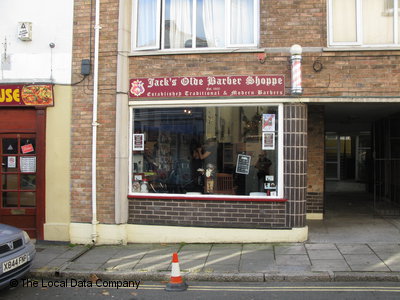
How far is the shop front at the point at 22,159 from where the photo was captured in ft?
29.0

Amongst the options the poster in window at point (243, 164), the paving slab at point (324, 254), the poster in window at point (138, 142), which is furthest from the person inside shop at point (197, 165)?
the paving slab at point (324, 254)

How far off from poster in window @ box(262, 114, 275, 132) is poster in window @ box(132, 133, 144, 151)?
2.78 meters

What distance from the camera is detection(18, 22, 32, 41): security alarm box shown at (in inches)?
348

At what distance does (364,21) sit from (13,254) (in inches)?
317

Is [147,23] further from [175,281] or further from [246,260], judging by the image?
[175,281]

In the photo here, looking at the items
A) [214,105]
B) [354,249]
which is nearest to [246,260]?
[354,249]

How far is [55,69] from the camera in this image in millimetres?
8883

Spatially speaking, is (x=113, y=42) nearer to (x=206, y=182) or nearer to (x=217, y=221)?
(x=206, y=182)

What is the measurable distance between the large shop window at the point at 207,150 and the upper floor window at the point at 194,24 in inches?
58.3

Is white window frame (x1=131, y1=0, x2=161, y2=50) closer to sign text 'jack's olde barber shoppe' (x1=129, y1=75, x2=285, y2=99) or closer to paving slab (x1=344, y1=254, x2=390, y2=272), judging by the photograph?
sign text 'jack's olde barber shoppe' (x1=129, y1=75, x2=285, y2=99)

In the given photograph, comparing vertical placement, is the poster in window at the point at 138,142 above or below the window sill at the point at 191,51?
below

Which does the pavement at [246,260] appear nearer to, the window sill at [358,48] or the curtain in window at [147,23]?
the window sill at [358,48]

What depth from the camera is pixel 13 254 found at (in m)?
5.82

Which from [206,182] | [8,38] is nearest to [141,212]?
[206,182]
